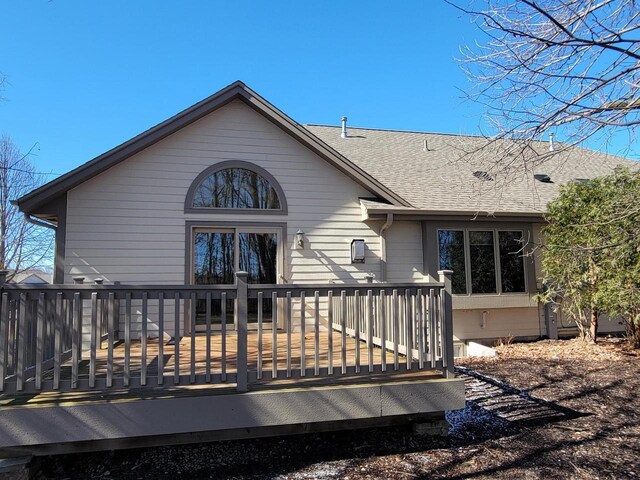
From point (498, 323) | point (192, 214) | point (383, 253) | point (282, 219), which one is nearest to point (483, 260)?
point (498, 323)

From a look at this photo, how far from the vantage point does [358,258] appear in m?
8.06

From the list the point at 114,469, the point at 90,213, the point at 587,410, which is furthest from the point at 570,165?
the point at 114,469

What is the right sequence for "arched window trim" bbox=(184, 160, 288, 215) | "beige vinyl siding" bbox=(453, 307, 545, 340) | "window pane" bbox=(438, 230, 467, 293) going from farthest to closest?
1. "beige vinyl siding" bbox=(453, 307, 545, 340)
2. "window pane" bbox=(438, 230, 467, 293)
3. "arched window trim" bbox=(184, 160, 288, 215)

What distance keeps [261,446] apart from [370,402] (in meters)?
1.19

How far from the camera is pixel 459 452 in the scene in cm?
393

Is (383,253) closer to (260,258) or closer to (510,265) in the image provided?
(260,258)

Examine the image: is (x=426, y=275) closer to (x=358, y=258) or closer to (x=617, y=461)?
(x=358, y=258)

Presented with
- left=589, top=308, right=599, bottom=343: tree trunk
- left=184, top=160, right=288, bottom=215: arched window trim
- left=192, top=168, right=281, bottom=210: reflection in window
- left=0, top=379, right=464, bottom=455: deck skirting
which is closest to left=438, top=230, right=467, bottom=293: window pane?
left=589, top=308, right=599, bottom=343: tree trunk

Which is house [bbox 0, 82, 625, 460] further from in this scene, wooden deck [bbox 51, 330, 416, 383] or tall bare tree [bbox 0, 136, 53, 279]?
tall bare tree [bbox 0, 136, 53, 279]

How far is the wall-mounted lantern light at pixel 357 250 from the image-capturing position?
8.02 m

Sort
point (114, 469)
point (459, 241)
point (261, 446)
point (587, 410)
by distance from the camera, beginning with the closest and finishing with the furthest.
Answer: point (114, 469) → point (261, 446) → point (587, 410) → point (459, 241)

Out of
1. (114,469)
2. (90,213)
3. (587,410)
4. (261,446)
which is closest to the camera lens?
(114,469)

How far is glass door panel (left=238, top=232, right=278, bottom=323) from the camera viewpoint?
300 inches

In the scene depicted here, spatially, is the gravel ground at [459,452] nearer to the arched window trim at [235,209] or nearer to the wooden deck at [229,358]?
the wooden deck at [229,358]
